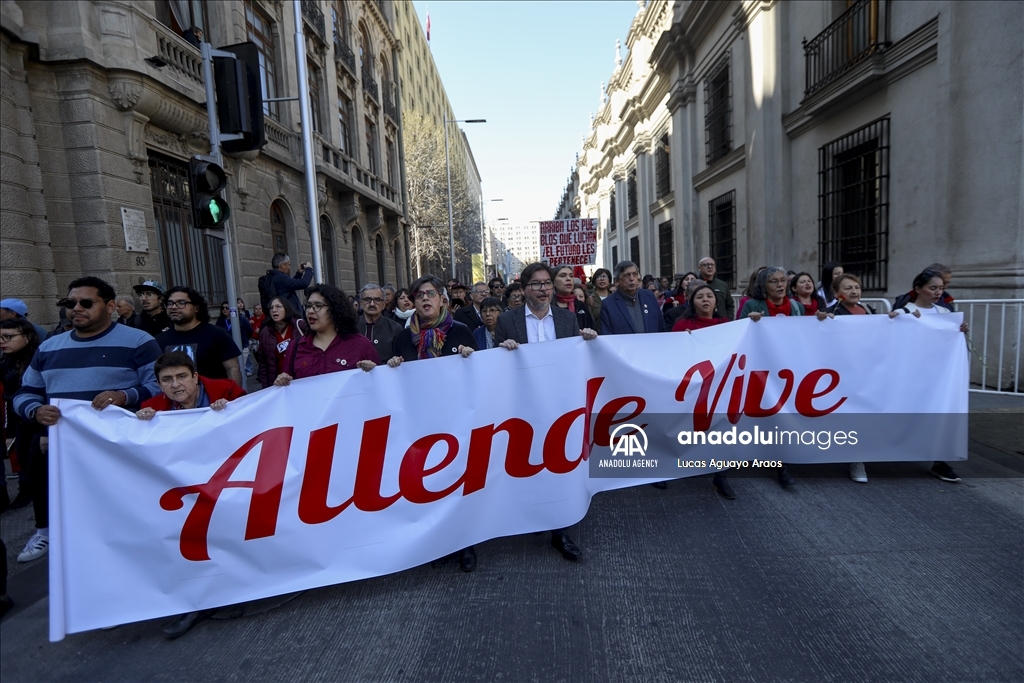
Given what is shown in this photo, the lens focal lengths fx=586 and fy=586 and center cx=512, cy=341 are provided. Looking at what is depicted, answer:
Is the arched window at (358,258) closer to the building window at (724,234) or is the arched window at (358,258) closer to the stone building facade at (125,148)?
the stone building facade at (125,148)

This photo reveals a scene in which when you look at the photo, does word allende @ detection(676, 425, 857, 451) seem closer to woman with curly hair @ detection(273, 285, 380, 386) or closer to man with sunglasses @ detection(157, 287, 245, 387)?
woman with curly hair @ detection(273, 285, 380, 386)

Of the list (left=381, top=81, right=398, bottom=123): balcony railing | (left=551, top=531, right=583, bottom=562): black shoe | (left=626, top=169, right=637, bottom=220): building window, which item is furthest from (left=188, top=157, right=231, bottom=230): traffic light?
(left=626, top=169, right=637, bottom=220): building window

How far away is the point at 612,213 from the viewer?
39.0m

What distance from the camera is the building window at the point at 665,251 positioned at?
882 inches

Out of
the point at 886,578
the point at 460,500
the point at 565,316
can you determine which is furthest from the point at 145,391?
the point at 886,578

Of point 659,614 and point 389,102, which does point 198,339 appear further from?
point 389,102

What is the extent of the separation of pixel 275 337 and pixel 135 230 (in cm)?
518

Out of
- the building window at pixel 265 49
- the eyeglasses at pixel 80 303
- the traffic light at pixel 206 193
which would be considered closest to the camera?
the eyeglasses at pixel 80 303

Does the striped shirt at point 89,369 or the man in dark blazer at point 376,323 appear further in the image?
the man in dark blazer at point 376,323

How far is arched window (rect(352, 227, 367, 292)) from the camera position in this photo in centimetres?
2355

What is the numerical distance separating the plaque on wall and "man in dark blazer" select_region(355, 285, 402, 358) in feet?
19.7

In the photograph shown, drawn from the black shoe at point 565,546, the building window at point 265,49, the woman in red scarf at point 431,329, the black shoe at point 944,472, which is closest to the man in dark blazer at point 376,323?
the woman in red scarf at point 431,329

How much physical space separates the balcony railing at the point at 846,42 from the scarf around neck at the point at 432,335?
8747 mm

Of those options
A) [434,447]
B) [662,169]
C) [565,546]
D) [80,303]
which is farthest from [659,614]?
[662,169]
